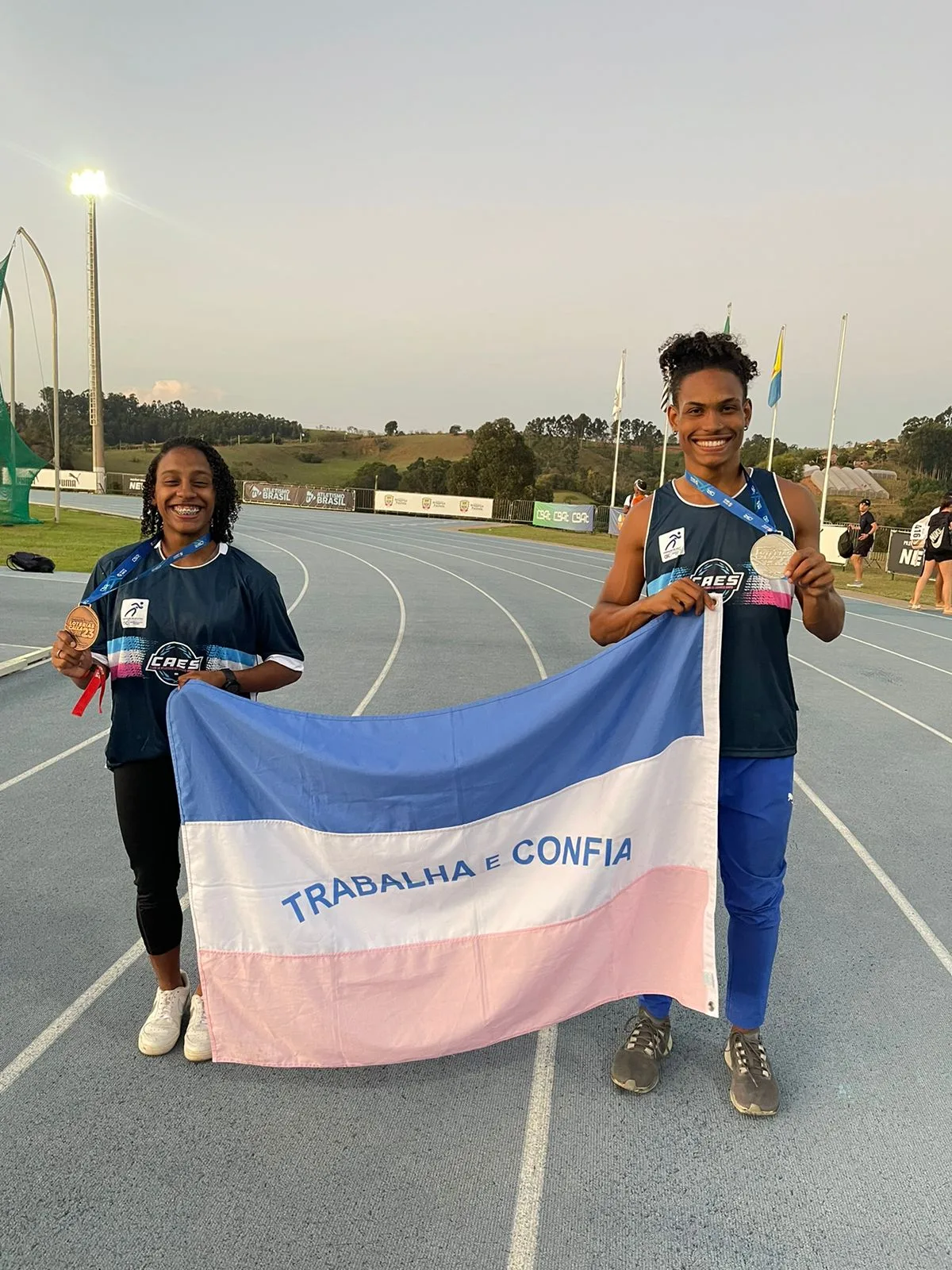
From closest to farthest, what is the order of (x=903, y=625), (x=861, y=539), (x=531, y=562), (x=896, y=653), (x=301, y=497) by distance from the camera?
1. (x=896, y=653)
2. (x=903, y=625)
3. (x=861, y=539)
4. (x=531, y=562)
5. (x=301, y=497)

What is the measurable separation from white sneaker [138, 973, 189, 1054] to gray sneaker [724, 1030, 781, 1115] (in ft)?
6.28

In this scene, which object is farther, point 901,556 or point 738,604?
point 901,556

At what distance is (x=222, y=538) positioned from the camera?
9.68 feet

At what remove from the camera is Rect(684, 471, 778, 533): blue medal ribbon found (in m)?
2.43

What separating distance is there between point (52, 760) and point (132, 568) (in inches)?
144

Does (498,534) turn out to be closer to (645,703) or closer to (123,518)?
(123,518)

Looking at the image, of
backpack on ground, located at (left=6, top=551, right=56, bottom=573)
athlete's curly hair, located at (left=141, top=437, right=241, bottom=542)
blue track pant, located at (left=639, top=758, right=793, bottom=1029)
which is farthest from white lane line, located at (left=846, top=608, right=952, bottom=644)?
backpack on ground, located at (left=6, top=551, right=56, bottom=573)

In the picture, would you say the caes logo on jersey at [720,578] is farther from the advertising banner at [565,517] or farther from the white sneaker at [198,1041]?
the advertising banner at [565,517]

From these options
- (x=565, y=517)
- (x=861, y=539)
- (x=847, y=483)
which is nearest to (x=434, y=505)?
(x=565, y=517)

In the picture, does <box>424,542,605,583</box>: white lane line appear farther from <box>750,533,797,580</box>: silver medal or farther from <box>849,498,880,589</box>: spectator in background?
<box>750,533,797,580</box>: silver medal

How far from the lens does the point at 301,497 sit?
172ft

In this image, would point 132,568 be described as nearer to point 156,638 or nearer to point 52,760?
point 156,638

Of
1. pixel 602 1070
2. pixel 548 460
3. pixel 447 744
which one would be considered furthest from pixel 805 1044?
pixel 548 460

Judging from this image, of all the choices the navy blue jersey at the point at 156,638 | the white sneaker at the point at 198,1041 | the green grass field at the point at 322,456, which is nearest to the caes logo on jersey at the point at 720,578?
the navy blue jersey at the point at 156,638
